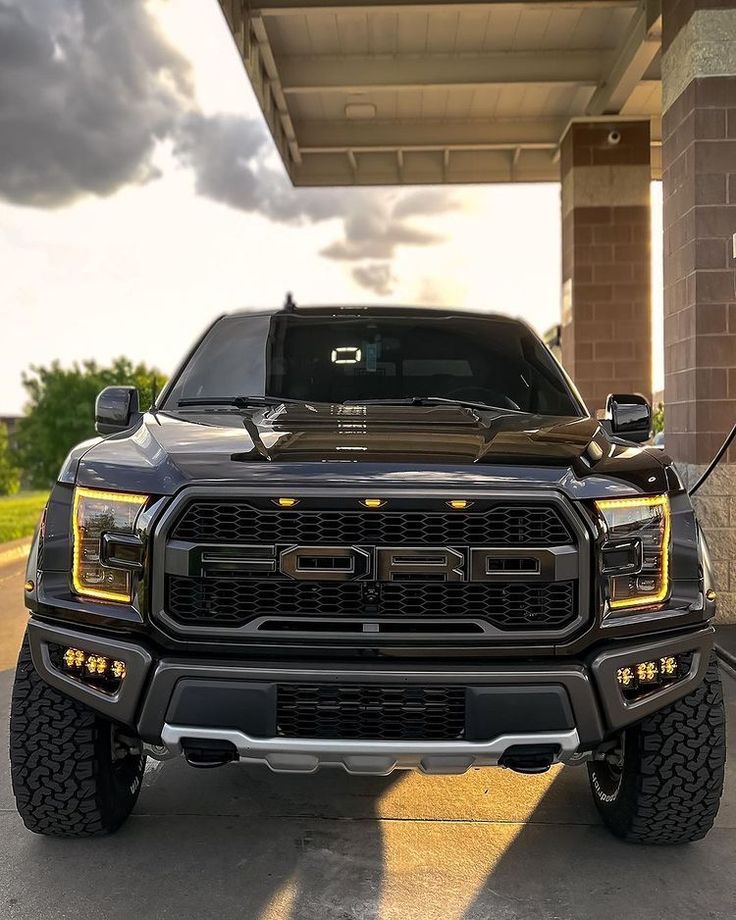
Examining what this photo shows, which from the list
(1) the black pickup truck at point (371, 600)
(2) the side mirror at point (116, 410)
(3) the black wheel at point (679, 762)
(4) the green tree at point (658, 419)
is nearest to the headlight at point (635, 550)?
(1) the black pickup truck at point (371, 600)

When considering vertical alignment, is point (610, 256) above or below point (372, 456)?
above

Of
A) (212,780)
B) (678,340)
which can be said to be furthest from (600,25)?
(212,780)

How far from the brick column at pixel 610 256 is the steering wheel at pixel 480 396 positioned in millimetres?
8570

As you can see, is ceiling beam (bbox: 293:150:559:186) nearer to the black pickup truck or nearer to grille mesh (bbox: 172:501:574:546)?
the black pickup truck

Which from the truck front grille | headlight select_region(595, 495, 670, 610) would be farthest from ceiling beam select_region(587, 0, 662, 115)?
the truck front grille

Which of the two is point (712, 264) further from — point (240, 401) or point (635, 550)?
point (635, 550)

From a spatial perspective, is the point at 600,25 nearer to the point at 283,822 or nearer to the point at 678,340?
the point at 678,340

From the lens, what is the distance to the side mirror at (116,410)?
380 cm

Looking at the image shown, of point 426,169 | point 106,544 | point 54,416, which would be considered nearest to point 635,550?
point 106,544

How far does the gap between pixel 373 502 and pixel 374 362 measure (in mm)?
1659

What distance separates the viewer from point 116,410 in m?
3.80

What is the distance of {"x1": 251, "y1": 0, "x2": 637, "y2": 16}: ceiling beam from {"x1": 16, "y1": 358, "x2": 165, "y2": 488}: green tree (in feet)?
277

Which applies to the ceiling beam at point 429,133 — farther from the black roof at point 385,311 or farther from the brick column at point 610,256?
the black roof at point 385,311

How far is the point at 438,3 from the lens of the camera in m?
8.85
